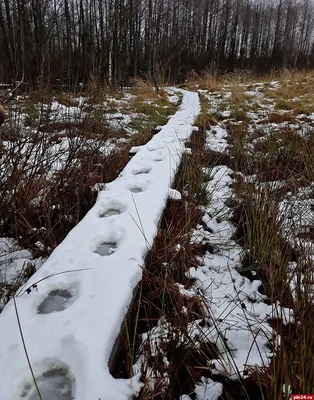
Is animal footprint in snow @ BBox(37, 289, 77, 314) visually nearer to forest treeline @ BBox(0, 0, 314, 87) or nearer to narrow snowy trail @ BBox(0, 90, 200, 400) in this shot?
narrow snowy trail @ BBox(0, 90, 200, 400)

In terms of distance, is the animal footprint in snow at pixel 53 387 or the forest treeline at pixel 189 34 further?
the forest treeline at pixel 189 34

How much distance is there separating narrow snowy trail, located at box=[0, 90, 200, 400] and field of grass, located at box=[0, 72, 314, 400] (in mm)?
78

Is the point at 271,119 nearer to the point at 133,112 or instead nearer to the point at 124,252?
the point at 133,112

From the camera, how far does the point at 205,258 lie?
181 cm

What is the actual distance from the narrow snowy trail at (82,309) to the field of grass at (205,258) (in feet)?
0.26

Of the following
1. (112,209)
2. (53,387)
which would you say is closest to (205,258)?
(112,209)

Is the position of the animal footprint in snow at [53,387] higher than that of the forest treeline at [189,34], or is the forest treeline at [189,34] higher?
the forest treeline at [189,34]

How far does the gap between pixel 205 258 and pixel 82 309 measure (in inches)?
34.8

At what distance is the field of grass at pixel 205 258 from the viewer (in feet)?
3.28

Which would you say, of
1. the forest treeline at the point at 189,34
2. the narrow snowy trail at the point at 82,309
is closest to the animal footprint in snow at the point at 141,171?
the narrow snowy trail at the point at 82,309

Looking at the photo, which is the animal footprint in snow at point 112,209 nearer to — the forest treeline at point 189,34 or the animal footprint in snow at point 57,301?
the animal footprint in snow at point 57,301

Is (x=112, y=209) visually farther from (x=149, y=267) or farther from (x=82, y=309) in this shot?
(x=82, y=309)

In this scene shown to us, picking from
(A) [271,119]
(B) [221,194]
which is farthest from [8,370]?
(A) [271,119]

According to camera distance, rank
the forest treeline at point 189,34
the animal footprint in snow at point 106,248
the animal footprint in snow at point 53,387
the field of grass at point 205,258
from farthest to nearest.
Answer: the forest treeline at point 189,34, the animal footprint in snow at point 106,248, the field of grass at point 205,258, the animal footprint in snow at point 53,387
